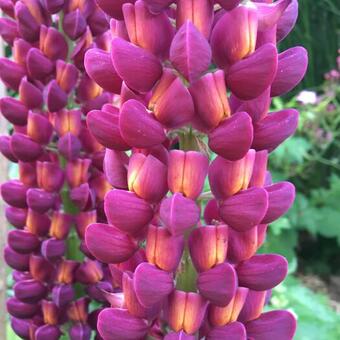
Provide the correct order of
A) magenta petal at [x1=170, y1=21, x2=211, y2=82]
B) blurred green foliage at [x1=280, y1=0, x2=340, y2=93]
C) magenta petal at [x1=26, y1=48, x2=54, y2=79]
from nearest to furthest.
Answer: magenta petal at [x1=170, y1=21, x2=211, y2=82] → magenta petal at [x1=26, y1=48, x2=54, y2=79] → blurred green foliage at [x1=280, y1=0, x2=340, y2=93]

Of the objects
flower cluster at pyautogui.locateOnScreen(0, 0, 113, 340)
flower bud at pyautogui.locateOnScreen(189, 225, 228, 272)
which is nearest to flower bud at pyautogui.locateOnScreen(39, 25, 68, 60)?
flower cluster at pyautogui.locateOnScreen(0, 0, 113, 340)

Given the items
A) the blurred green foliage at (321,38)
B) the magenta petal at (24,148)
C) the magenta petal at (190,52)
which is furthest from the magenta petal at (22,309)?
the blurred green foliage at (321,38)

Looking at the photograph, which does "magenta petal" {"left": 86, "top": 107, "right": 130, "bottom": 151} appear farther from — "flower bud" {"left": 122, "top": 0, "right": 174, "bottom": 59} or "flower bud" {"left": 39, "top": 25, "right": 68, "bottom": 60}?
"flower bud" {"left": 39, "top": 25, "right": 68, "bottom": 60}

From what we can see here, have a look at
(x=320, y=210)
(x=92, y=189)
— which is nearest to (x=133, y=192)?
(x=92, y=189)

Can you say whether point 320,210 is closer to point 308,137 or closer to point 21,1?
point 308,137

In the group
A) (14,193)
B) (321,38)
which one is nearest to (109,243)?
(14,193)

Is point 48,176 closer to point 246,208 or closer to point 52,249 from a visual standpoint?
point 52,249
